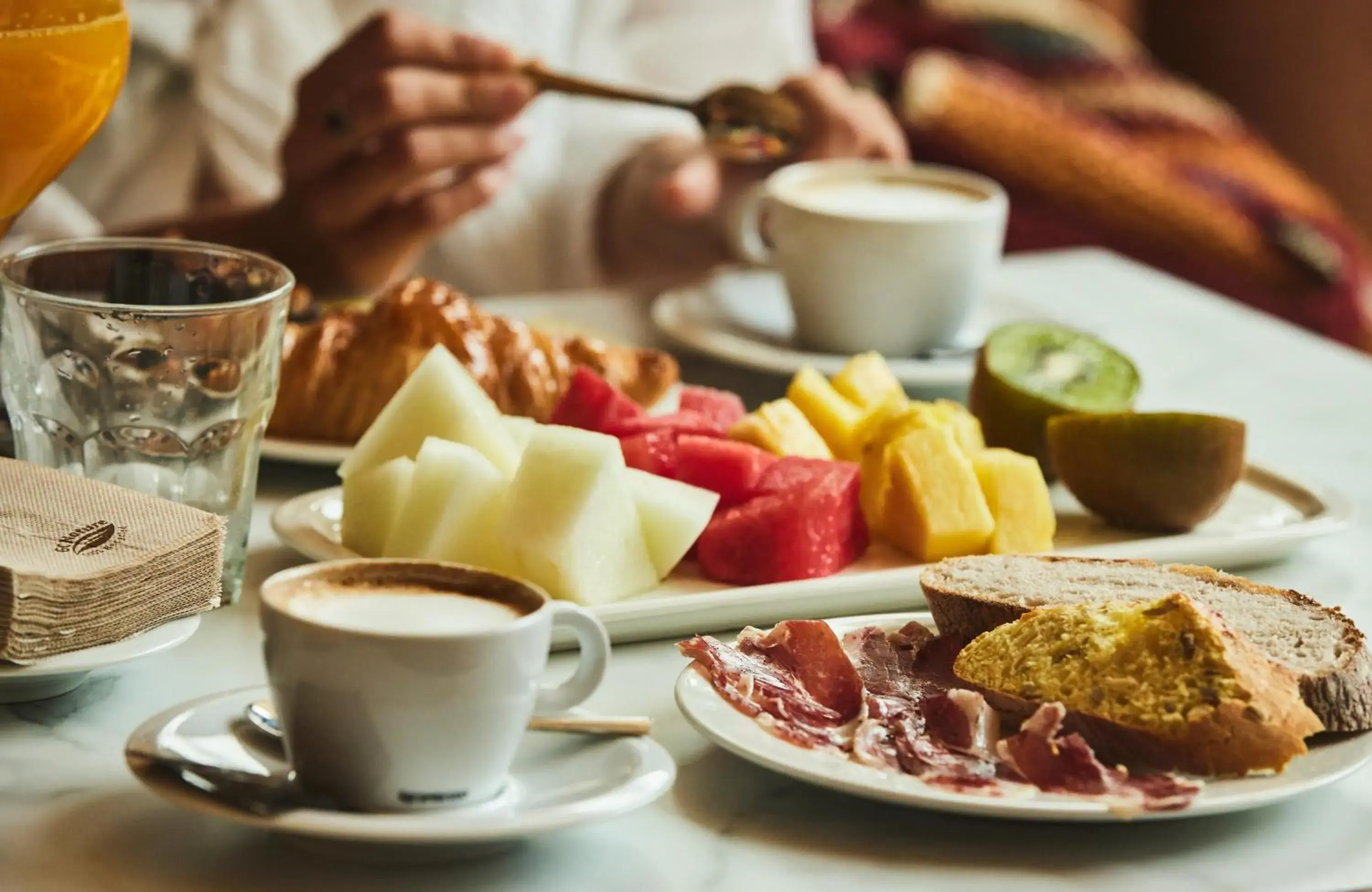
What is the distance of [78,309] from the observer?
3.05 feet

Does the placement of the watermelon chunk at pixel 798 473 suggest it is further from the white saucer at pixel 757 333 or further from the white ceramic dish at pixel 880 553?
the white saucer at pixel 757 333

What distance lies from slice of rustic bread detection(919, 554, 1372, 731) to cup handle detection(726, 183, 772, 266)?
77cm

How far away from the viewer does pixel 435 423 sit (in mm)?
1072

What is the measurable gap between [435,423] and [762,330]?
2.18ft

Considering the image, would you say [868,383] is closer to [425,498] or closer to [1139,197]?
[425,498]

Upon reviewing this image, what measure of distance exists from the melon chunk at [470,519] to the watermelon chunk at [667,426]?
17 centimetres

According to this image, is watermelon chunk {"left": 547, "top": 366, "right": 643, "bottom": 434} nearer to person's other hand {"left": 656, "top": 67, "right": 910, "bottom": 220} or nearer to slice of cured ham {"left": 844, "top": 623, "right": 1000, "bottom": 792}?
slice of cured ham {"left": 844, "top": 623, "right": 1000, "bottom": 792}

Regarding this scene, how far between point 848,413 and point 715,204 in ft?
2.84

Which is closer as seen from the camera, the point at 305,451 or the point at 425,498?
the point at 425,498

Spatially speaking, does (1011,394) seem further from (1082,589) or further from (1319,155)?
(1319,155)

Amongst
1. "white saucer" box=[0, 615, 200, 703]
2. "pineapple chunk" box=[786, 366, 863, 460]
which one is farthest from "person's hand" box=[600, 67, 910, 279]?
"white saucer" box=[0, 615, 200, 703]

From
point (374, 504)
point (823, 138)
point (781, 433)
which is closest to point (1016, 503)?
point (781, 433)

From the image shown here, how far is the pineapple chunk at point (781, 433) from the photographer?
1.16 m

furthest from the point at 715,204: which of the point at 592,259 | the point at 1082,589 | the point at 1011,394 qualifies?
the point at 1082,589
